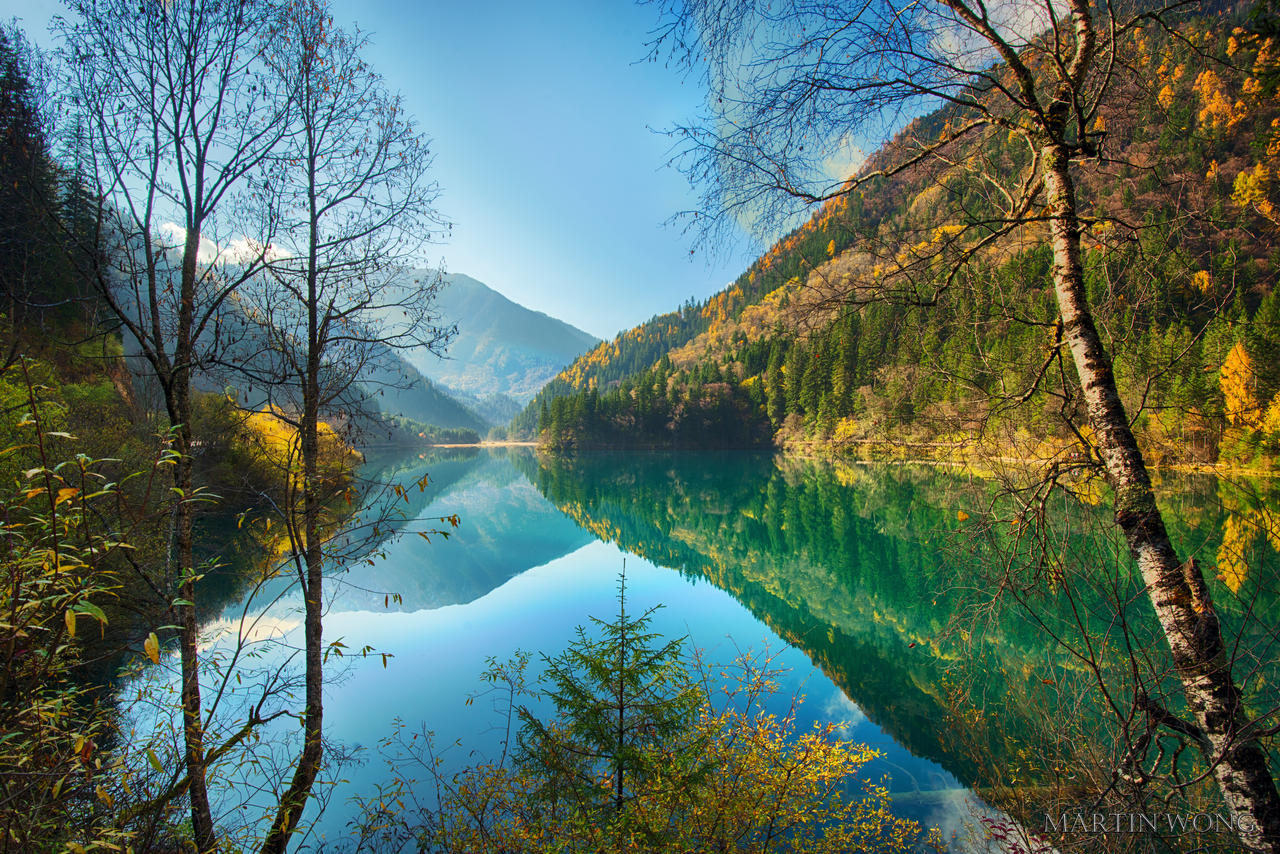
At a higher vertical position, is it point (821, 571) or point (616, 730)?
point (616, 730)

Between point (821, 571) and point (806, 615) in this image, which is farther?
point (821, 571)

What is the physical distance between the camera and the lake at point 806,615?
4.36 metres

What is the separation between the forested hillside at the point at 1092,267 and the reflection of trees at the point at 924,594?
19.3 inches

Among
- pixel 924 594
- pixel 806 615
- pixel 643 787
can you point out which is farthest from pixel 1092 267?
pixel 924 594

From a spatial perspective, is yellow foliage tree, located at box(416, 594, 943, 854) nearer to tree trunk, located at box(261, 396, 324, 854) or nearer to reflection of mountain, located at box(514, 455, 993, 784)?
tree trunk, located at box(261, 396, 324, 854)

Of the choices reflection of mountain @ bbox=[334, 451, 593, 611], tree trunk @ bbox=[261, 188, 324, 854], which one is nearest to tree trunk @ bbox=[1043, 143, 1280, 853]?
tree trunk @ bbox=[261, 188, 324, 854]

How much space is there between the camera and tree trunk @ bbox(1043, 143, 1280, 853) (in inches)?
77.8

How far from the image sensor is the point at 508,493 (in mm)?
51656

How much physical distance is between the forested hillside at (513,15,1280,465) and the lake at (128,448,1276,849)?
495mm

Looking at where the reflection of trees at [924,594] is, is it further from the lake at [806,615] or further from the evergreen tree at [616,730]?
the evergreen tree at [616,730]

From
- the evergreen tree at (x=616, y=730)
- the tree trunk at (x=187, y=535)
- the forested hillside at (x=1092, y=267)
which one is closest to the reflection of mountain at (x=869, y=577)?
the forested hillside at (x=1092, y=267)

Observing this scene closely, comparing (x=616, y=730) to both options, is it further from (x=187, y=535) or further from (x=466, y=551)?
(x=466, y=551)

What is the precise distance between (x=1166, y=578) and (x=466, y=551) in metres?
30.6

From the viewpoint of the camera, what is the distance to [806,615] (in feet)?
45.2
